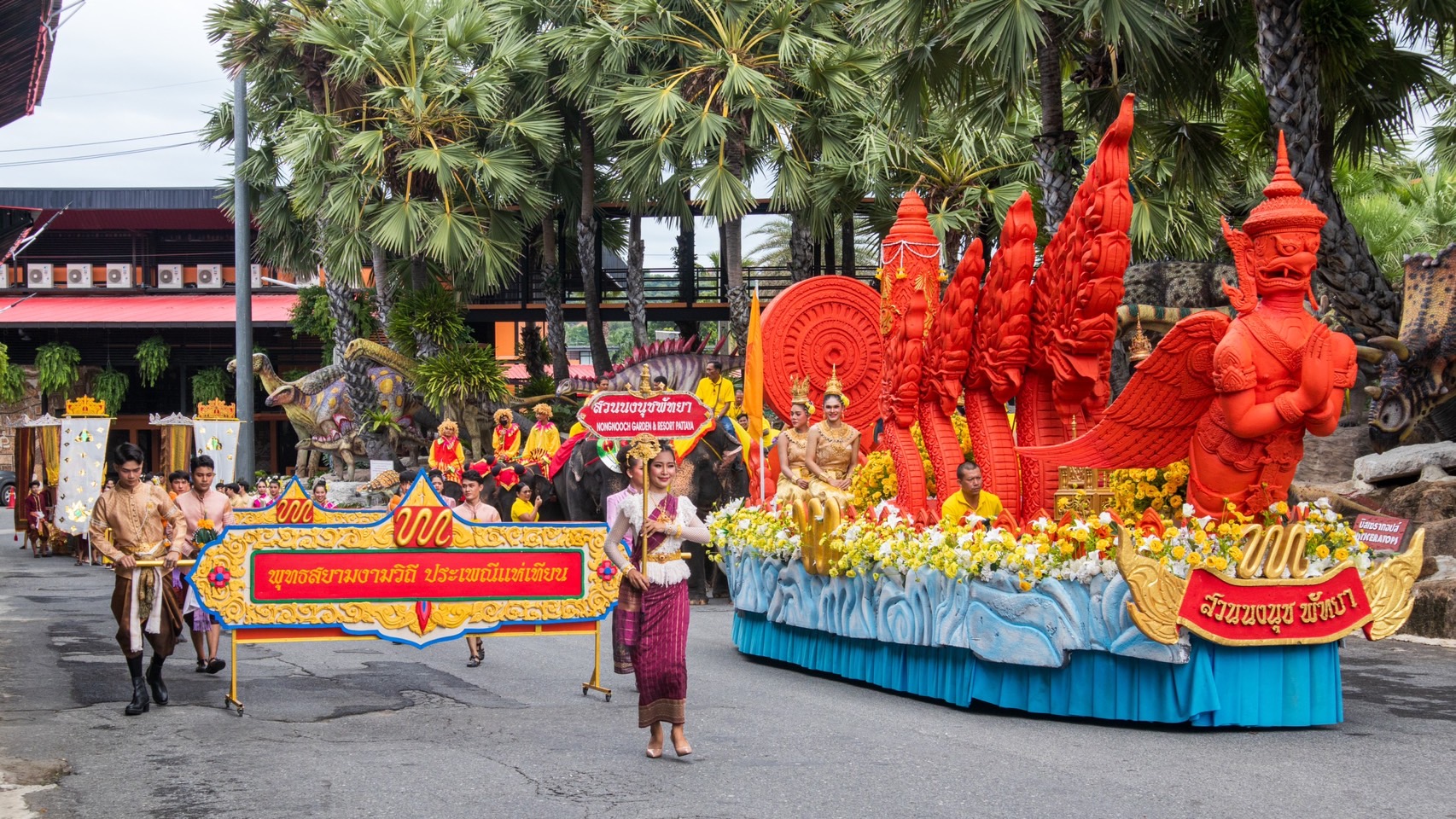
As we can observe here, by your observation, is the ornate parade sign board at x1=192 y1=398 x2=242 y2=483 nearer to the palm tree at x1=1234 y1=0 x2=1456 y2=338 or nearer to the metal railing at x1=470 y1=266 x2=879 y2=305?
the metal railing at x1=470 y1=266 x2=879 y2=305

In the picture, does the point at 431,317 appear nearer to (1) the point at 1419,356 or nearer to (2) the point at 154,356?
(2) the point at 154,356

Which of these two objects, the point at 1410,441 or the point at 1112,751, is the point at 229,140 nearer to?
the point at 1410,441

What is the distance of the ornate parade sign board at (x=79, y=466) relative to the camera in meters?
24.3

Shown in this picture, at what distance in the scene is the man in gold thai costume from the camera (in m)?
9.59

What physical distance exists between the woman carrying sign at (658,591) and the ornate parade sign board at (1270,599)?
2.55 metres

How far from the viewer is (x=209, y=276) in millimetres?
42938

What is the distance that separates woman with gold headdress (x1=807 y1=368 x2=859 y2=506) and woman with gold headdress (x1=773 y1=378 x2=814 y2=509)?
109 millimetres

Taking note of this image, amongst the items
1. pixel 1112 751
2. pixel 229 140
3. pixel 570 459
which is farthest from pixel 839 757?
pixel 229 140

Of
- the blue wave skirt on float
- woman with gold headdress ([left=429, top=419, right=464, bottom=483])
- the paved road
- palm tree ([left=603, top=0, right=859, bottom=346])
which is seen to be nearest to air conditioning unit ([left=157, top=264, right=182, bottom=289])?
palm tree ([left=603, top=0, right=859, bottom=346])

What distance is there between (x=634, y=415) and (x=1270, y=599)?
13.1 ft

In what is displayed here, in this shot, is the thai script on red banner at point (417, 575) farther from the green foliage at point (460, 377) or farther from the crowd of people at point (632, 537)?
the green foliage at point (460, 377)

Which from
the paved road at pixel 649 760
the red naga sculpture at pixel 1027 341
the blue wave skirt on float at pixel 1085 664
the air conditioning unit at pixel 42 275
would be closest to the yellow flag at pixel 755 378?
the red naga sculpture at pixel 1027 341

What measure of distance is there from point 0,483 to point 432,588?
39.5m

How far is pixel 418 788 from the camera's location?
7.10 metres
